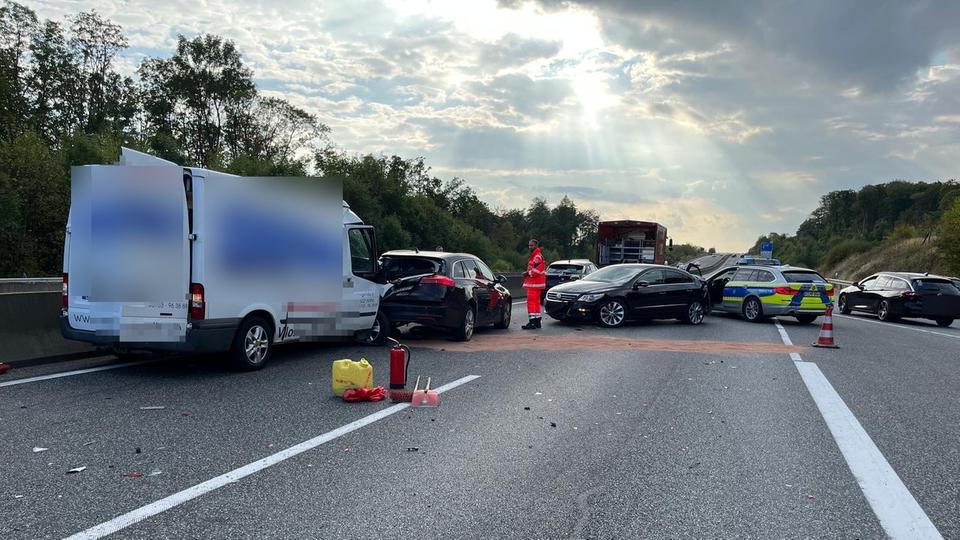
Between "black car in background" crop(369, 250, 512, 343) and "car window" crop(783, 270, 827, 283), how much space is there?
9855 millimetres

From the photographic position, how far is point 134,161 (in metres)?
7.75

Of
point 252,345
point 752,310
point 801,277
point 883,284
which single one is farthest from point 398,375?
point 883,284

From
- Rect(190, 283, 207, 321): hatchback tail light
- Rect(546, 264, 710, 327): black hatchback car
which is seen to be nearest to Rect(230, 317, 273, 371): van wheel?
Rect(190, 283, 207, 321): hatchback tail light

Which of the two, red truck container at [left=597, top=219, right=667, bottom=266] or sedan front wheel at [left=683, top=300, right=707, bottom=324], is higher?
red truck container at [left=597, top=219, right=667, bottom=266]

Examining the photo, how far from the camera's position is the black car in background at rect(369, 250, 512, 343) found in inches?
448

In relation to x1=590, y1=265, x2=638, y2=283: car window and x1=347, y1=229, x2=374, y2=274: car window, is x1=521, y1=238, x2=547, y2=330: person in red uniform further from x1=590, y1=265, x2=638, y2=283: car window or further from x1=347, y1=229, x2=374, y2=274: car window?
x1=347, y1=229, x2=374, y2=274: car window

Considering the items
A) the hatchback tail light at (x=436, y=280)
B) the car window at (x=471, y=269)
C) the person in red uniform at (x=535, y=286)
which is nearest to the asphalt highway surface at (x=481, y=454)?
the hatchback tail light at (x=436, y=280)

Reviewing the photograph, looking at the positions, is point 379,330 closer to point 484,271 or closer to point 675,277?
point 484,271

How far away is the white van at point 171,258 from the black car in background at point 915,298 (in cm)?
1913

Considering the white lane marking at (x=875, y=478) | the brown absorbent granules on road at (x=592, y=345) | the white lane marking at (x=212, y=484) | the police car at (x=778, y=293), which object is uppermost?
the police car at (x=778, y=293)

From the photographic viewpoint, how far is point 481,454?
17.4 feet

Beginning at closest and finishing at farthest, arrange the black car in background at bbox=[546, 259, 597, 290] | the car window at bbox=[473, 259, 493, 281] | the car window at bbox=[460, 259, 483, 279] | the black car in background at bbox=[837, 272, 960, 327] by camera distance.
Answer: the car window at bbox=[460, 259, 483, 279] → the car window at bbox=[473, 259, 493, 281] → the black car in background at bbox=[837, 272, 960, 327] → the black car in background at bbox=[546, 259, 597, 290]

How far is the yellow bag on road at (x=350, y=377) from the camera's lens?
711cm

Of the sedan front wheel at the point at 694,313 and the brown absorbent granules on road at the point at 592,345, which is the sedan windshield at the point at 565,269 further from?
the brown absorbent granules on road at the point at 592,345
